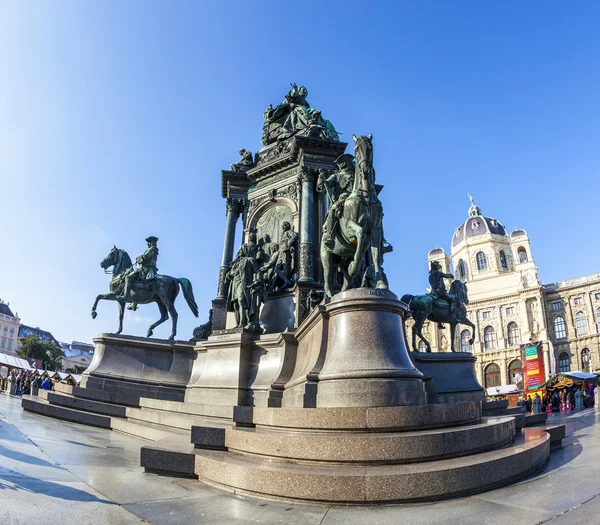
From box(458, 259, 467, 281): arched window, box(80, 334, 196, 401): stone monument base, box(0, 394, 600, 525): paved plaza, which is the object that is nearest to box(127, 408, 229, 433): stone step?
box(80, 334, 196, 401): stone monument base

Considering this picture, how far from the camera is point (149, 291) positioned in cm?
1533

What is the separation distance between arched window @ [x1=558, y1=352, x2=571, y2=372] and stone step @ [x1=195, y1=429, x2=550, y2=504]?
275 feet

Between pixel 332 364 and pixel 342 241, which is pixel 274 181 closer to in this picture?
pixel 342 241

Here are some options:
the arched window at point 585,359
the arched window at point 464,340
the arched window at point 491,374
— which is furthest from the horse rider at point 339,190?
the arched window at point 491,374

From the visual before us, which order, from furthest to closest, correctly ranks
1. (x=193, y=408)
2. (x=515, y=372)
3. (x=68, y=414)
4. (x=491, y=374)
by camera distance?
(x=491, y=374) < (x=515, y=372) < (x=68, y=414) < (x=193, y=408)

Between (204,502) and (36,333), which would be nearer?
(204,502)

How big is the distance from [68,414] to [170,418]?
13.2 feet

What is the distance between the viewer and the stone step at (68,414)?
34.9ft

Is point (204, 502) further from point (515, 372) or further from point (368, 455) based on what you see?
point (515, 372)

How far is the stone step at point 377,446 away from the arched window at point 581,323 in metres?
83.2

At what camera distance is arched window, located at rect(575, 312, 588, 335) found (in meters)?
73.6

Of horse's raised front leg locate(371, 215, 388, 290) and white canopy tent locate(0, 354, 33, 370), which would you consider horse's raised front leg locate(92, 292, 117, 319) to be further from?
white canopy tent locate(0, 354, 33, 370)

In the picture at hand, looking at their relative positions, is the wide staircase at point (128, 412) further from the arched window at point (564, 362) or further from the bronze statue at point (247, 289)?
the arched window at point (564, 362)

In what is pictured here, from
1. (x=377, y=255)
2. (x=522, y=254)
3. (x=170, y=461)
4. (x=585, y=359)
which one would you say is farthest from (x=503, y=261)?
(x=170, y=461)
